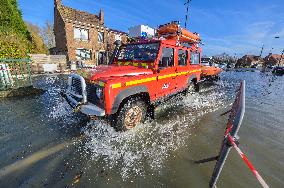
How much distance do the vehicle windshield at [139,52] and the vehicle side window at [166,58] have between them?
249 mm

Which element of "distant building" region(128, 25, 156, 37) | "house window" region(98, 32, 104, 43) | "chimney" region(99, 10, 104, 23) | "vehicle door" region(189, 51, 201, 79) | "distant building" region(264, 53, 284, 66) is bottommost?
"distant building" region(264, 53, 284, 66)

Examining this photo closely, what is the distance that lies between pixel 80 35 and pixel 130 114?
24.8 metres

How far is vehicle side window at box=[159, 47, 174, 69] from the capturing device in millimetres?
5348

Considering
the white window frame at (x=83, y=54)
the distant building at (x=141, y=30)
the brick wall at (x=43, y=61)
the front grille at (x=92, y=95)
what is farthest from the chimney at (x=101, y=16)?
the front grille at (x=92, y=95)

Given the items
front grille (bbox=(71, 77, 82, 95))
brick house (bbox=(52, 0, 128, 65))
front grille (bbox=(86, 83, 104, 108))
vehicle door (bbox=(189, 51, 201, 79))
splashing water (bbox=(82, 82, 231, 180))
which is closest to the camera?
splashing water (bbox=(82, 82, 231, 180))

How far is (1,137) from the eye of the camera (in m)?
4.49

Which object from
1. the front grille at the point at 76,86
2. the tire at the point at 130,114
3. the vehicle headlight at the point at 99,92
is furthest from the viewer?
the front grille at the point at 76,86

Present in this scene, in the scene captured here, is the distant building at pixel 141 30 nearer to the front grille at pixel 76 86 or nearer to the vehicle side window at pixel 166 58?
the vehicle side window at pixel 166 58

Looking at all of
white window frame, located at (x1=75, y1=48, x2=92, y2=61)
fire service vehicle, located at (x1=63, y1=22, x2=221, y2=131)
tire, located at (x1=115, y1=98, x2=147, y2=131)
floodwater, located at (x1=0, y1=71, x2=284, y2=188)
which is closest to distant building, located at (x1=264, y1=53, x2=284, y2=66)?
white window frame, located at (x1=75, y1=48, x2=92, y2=61)

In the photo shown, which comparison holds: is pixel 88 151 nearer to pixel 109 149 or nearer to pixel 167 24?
pixel 109 149

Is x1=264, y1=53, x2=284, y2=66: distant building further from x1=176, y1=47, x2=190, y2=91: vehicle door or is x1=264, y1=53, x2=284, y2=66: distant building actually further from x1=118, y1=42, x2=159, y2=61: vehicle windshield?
x1=118, y1=42, x2=159, y2=61: vehicle windshield

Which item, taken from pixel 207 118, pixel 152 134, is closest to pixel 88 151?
pixel 152 134

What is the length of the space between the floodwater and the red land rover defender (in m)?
0.74

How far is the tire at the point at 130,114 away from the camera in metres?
4.38
